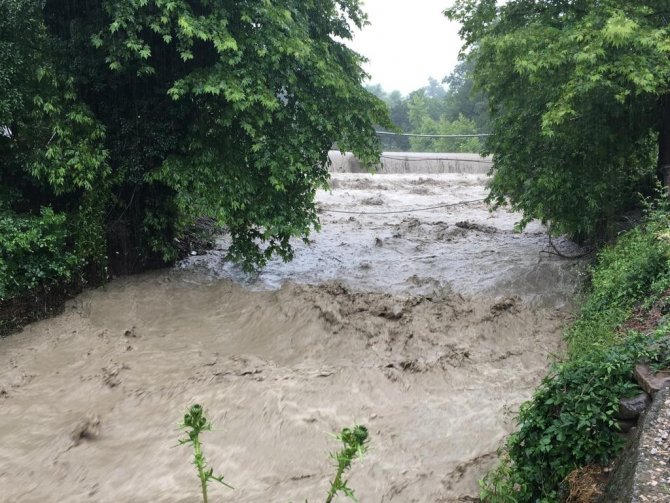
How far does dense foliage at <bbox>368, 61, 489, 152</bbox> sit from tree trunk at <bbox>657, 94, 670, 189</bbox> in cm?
2932

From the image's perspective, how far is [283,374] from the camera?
6.45 meters

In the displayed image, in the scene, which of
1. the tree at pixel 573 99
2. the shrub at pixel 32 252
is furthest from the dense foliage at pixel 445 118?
the shrub at pixel 32 252

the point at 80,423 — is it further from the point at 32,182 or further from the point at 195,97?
the point at 195,97

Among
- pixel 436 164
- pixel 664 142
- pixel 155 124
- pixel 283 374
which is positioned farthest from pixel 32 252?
pixel 436 164

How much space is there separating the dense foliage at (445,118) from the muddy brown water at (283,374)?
2988cm

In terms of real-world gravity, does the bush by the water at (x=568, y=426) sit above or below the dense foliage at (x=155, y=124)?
below

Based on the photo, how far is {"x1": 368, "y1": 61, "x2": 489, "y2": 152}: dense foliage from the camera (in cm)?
4425

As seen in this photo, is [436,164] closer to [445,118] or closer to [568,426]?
[445,118]

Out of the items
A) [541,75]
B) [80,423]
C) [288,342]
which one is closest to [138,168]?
[288,342]

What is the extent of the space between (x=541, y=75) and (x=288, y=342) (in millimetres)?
4806

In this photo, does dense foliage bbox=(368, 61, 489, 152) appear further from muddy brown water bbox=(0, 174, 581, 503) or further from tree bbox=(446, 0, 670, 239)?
muddy brown water bbox=(0, 174, 581, 503)

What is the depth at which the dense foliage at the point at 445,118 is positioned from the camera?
145 feet

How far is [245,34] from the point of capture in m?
7.80

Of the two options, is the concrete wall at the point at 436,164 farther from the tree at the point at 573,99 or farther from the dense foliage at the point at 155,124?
the dense foliage at the point at 155,124
